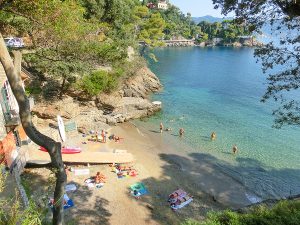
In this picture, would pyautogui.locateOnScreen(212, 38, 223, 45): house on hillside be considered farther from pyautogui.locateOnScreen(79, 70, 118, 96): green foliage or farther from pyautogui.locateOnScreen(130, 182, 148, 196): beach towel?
pyautogui.locateOnScreen(130, 182, 148, 196): beach towel

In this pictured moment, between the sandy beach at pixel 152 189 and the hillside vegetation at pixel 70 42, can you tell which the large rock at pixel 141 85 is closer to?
the hillside vegetation at pixel 70 42

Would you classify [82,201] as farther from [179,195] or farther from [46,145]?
[46,145]

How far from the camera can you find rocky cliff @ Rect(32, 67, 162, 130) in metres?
27.9

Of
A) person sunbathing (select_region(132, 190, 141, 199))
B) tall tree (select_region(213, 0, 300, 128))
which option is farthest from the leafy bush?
person sunbathing (select_region(132, 190, 141, 199))

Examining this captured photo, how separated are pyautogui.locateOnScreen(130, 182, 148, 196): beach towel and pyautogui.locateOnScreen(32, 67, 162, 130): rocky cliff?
989cm

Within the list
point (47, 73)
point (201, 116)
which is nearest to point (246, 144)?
point (201, 116)

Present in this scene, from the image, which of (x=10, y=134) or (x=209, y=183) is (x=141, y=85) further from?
(x=10, y=134)

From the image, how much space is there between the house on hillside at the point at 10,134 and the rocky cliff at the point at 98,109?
7061 mm

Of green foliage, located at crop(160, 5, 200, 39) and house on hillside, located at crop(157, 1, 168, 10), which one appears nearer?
green foliage, located at crop(160, 5, 200, 39)

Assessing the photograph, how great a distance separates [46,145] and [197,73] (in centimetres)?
6495

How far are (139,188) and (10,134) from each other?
8.44m

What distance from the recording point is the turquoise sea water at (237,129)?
22812 millimetres

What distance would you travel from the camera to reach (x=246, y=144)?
28594 millimetres

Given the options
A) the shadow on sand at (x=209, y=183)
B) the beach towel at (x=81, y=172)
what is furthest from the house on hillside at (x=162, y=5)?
the beach towel at (x=81, y=172)
